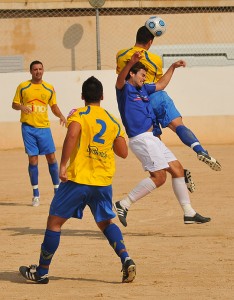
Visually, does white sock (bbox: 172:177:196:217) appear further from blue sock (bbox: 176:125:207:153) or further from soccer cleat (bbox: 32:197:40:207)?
soccer cleat (bbox: 32:197:40:207)

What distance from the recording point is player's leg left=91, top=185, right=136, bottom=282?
8.44 m

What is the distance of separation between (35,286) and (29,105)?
6.01m

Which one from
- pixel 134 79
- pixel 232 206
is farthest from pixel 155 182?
pixel 232 206

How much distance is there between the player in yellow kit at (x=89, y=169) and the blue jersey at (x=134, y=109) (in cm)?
247

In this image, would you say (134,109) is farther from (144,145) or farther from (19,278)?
(19,278)

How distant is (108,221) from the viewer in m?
8.59

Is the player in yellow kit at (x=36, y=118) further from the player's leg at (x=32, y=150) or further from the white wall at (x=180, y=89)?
the white wall at (x=180, y=89)

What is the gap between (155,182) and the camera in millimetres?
11062

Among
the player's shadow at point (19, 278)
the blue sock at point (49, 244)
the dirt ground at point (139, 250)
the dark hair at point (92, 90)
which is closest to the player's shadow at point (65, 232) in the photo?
the dirt ground at point (139, 250)

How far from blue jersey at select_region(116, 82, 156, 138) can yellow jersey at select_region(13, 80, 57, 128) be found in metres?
3.43

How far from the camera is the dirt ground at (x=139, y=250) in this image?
27.3 feet

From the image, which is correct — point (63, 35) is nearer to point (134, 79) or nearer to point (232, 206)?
point (232, 206)

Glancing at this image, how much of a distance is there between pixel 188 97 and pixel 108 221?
12993mm

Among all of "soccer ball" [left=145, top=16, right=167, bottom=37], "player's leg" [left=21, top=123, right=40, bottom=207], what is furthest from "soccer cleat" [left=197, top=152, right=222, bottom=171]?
"player's leg" [left=21, top=123, right=40, bottom=207]
